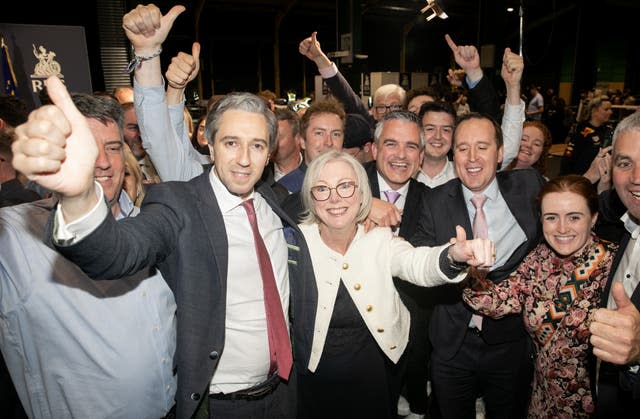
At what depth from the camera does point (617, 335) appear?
129cm

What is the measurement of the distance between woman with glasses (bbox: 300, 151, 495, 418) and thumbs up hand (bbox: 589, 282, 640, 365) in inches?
29.8

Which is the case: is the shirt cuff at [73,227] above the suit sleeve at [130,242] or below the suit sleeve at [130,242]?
above

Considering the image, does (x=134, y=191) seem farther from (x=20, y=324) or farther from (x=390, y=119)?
(x=390, y=119)

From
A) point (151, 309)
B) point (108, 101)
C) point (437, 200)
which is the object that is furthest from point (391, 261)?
point (108, 101)

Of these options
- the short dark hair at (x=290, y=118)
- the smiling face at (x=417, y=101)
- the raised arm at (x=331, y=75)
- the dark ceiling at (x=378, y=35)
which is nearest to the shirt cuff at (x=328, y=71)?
the raised arm at (x=331, y=75)

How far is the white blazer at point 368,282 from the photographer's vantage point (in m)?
1.93

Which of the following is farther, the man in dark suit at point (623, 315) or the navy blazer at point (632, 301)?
the navy blazer at point (632, 301)

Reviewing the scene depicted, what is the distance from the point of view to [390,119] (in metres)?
2.71

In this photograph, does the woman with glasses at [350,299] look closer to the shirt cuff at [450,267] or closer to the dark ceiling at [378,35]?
the shirt cuff at [450,267]

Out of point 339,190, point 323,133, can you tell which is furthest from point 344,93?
point 339,190

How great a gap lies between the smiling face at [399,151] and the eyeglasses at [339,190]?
719 millimetres

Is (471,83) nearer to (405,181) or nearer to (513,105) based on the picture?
(513,105)

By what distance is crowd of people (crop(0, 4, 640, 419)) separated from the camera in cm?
134

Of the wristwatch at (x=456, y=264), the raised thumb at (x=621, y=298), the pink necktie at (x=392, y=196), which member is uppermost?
the pink necktie at (x=392, y=196)
